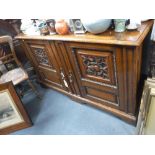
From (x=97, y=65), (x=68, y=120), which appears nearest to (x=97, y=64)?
(x=97, y=65)

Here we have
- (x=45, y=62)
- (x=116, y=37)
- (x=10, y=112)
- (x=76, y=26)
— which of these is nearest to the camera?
(x=116, y=37)

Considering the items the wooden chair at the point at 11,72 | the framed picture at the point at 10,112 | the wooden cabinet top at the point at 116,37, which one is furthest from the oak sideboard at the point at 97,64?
the framed picture at the point at 10,112

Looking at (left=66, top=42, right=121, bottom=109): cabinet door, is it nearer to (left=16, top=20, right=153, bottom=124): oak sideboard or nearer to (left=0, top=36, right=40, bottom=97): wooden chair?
(left=16, top=20, right=153, bottom=124): oak sideboard

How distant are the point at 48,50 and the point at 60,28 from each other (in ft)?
0.94

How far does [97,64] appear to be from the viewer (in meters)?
1.19

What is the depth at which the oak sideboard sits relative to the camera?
3.23ft

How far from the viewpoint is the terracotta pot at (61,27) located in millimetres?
1242

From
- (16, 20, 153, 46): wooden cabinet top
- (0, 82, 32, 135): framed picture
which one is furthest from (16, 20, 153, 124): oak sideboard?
(0, 82, 32, 135): framed picture

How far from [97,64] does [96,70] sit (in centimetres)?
6

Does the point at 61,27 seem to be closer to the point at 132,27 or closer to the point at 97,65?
the point at 97,65

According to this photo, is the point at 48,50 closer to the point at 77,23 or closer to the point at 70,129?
the point at 77,23

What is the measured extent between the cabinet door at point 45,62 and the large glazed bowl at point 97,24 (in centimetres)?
47
